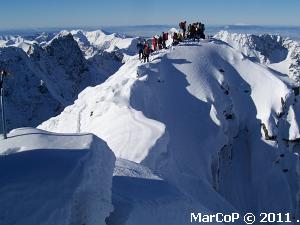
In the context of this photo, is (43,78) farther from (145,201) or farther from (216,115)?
(145,201)

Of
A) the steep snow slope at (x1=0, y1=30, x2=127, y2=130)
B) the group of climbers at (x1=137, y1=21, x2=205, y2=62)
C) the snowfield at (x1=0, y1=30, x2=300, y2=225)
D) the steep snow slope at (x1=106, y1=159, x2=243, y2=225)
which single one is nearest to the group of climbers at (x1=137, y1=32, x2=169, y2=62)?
the group of climbers at (x1=137, y1=21, x2=205, y2=62)

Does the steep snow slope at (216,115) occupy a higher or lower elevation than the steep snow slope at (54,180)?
lower

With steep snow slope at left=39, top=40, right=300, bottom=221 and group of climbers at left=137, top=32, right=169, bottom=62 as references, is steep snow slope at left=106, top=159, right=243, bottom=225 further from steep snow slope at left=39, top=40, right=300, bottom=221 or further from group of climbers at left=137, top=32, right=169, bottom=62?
group of climbers at left=137, top=32, right=169, bottom=62

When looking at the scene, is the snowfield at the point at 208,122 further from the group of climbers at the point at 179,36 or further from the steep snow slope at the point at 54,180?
the steep snow slope at the point at 54,180

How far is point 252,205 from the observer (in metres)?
34.1

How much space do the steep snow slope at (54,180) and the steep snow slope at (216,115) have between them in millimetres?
16468

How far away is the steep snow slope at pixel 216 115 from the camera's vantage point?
3111cm

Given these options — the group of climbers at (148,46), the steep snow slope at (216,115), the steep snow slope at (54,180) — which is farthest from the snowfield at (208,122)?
the steep snow slope at (54,180)

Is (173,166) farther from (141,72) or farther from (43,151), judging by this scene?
(43,151)

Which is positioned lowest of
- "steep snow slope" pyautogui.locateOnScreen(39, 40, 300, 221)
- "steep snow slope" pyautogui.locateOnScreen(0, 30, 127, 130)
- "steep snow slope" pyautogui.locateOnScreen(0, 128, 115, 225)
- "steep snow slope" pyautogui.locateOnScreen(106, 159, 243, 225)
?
"steep snow slope" pyautogui.locateOnScreen(0, 30, 127, 130)

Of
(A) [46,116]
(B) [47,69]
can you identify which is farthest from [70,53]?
(A) [46,116]

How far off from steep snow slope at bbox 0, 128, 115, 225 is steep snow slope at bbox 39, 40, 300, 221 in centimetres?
1647

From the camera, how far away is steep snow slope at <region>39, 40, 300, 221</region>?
31109 mm

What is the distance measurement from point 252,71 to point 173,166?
54.1 ft
